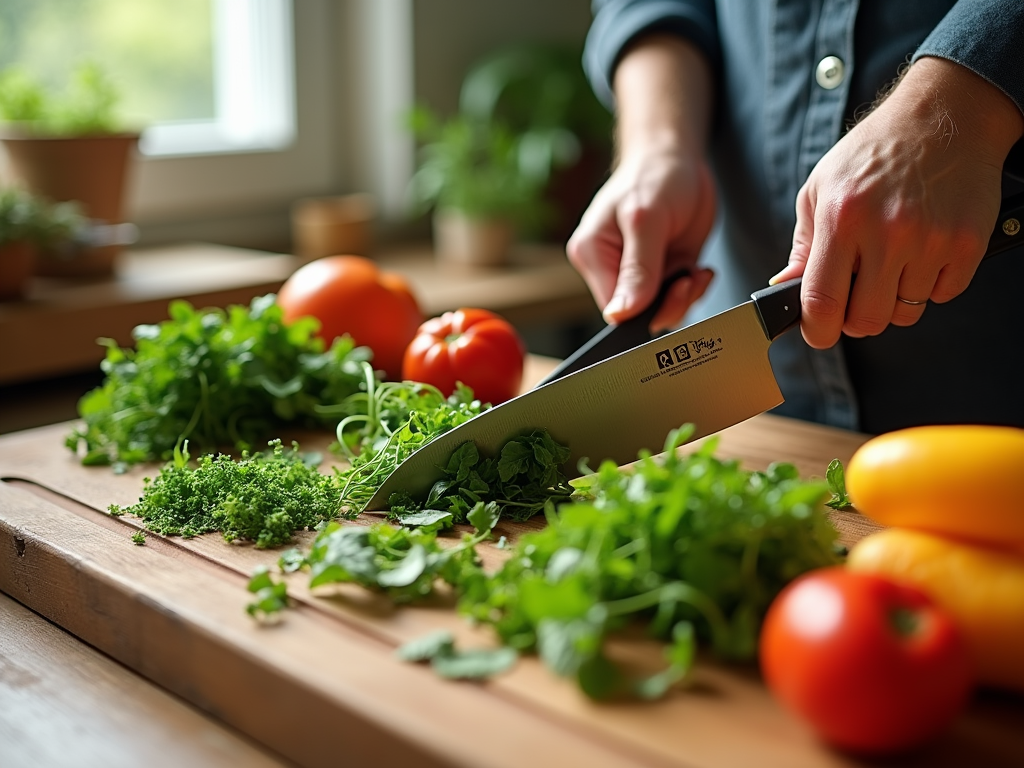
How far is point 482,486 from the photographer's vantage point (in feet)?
3.46

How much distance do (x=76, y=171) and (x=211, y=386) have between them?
2.82 feet

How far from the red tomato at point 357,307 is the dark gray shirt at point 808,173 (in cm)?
45

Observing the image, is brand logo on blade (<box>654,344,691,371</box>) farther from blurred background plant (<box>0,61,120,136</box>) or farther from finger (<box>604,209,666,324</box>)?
blurred background plant (<box>0,61,120,136</box>)

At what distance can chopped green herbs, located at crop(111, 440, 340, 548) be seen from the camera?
1007 mm

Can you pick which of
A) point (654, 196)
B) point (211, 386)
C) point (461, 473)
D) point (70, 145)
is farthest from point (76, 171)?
point (461, 473)

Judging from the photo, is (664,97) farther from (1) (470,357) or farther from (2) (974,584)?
(2) (974,584)

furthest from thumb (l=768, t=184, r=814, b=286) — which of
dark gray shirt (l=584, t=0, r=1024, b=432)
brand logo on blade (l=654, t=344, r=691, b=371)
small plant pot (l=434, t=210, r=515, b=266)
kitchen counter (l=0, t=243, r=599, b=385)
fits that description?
small plant pot (l=434, t=210, r=515, b=266)

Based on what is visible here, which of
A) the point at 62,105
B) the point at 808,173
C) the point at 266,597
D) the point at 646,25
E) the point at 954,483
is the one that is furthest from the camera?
the point at 62,105

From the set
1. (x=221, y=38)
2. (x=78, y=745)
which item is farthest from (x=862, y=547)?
(x=221, y=38)

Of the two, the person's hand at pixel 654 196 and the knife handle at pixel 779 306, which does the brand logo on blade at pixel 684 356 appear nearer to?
the knife handle at pixel 779 306

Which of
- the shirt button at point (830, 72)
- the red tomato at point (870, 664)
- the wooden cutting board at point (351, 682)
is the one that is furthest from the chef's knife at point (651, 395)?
the red tomato at point (870, 664)

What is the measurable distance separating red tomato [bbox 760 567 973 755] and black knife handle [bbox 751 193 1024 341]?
44 centimetres

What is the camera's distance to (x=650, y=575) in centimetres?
77

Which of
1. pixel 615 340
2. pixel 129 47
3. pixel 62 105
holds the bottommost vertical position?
pixel 615 340
